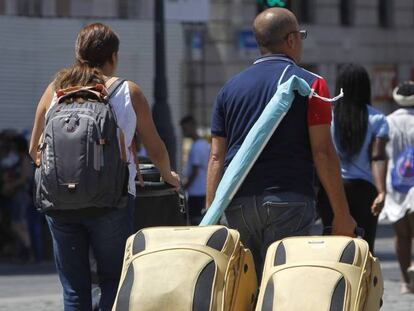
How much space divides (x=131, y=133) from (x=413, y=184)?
205 inches

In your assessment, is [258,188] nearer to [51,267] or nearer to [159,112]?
[51,267]

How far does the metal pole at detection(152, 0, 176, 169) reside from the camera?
1916cm

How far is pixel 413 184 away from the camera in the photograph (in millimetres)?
10945

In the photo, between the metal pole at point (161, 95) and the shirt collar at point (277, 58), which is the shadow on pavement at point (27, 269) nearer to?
the metal pole at point (161, 95)

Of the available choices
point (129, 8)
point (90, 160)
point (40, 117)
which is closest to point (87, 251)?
point (90, 160)

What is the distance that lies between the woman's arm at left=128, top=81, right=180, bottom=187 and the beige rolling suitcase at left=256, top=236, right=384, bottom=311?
3.21 ft

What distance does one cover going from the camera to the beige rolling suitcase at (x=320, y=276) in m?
5.33

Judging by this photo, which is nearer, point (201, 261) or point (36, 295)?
point (201, 261)

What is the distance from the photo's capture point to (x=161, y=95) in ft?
64.4

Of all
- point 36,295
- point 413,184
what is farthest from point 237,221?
point 36,295

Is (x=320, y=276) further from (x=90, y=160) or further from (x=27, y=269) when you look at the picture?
(x=27, y=269)

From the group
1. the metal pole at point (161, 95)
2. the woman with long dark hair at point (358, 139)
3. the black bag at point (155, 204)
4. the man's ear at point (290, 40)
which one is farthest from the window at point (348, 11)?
the man's ear at point (290, 40)

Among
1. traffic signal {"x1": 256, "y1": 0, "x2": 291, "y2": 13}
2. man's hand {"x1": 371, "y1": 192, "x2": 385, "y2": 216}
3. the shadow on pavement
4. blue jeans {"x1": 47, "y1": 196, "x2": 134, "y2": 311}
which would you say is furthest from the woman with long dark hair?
the shadow on pavement

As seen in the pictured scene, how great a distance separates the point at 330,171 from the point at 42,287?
24.5ft
